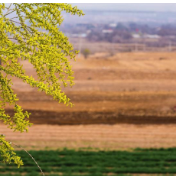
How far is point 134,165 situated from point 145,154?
47.2 inches

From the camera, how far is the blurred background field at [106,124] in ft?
36.0

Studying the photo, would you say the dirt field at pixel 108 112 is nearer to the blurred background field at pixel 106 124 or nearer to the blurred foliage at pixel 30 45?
the blurred background field at pixel 106 124

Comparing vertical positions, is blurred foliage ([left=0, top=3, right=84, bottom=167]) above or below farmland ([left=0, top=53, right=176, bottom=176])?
above

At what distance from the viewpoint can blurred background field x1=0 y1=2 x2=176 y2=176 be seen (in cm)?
1098

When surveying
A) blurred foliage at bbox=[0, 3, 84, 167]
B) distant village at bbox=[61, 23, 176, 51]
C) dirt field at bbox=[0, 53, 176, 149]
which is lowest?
dirt field at bbox=[0, 53, 176, 149]

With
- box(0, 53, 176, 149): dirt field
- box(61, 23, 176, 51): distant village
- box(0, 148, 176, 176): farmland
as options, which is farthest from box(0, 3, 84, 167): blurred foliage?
box(61, 23, 176, 51): distant village

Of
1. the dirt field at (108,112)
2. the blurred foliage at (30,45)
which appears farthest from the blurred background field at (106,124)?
the blurred foliage at (30,45)

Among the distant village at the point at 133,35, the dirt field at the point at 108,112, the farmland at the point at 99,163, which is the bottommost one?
the farmland at the point at 99,163

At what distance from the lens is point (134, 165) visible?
10.9 m

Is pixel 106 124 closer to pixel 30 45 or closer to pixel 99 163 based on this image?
pixel 99 163

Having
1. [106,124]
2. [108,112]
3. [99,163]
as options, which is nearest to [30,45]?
[99,163]

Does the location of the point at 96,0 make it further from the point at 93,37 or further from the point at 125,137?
the point at 93,37

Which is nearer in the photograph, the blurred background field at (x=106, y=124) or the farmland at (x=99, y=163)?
the farmland at (x=99, y=163)

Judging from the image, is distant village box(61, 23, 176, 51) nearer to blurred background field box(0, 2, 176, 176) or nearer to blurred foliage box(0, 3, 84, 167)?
blurred background field box(0, 2, 176, 176)
